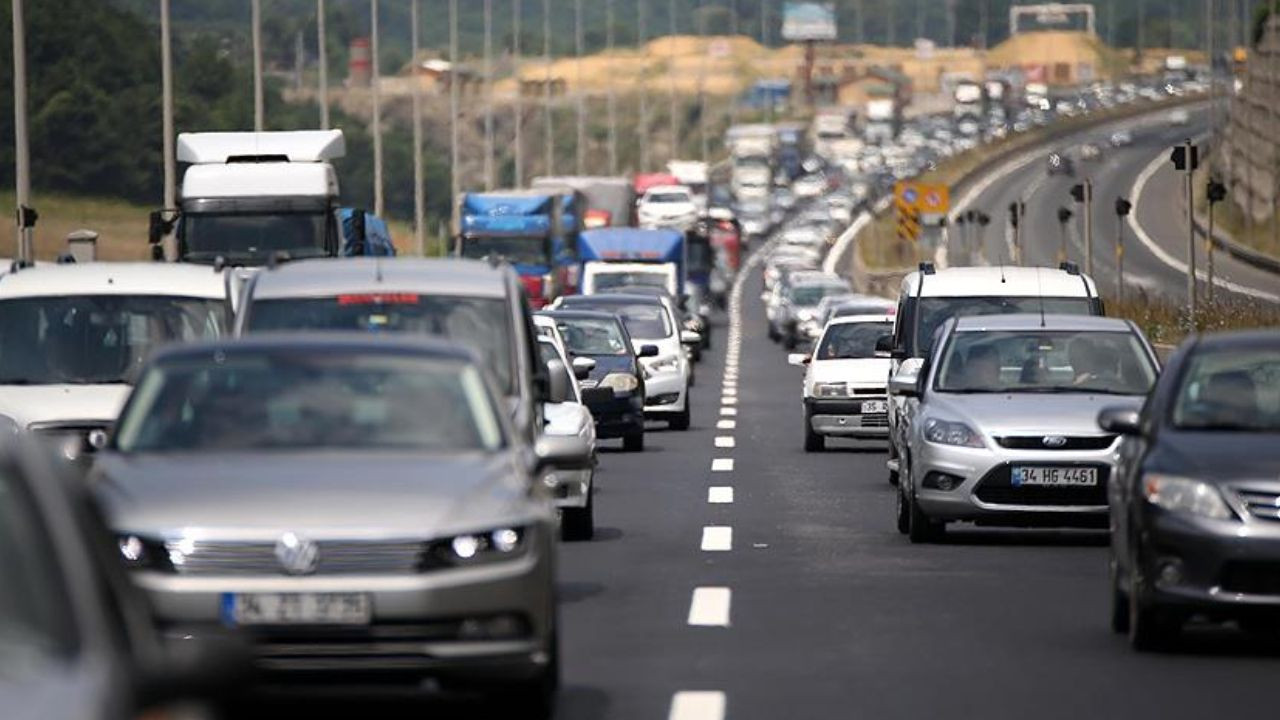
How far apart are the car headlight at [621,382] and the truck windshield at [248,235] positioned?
10961 millimetres

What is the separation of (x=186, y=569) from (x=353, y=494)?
580 millimetres

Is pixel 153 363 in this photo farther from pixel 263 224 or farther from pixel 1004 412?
pixel 263 224

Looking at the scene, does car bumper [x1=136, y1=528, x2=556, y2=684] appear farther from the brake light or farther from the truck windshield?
the truck windshield

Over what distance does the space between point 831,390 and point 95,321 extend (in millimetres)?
12152

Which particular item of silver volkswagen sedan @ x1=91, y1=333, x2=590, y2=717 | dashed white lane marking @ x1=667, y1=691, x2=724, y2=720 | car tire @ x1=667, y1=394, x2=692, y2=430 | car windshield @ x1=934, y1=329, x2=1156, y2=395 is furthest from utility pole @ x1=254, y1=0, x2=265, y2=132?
silver volkswagen sedan @ x1=91, y1=333, x2=590, y2=717

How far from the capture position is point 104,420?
18.5 m

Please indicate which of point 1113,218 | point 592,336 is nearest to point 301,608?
point 592,336

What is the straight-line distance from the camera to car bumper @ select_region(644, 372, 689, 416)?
3541 cm

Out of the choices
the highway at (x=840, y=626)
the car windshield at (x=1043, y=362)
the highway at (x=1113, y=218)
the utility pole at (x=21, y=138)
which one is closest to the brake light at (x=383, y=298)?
the highway at (x=840, y=626)

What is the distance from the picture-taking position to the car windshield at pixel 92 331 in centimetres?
1956

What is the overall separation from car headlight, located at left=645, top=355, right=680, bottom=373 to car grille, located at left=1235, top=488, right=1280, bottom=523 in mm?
22694

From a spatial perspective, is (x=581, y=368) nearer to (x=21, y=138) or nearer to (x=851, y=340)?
(x=851, y=340)

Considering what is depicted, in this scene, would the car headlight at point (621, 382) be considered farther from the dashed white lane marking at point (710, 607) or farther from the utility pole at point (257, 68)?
the utility pole at point (257, 68)

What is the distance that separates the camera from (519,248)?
6750 cm
